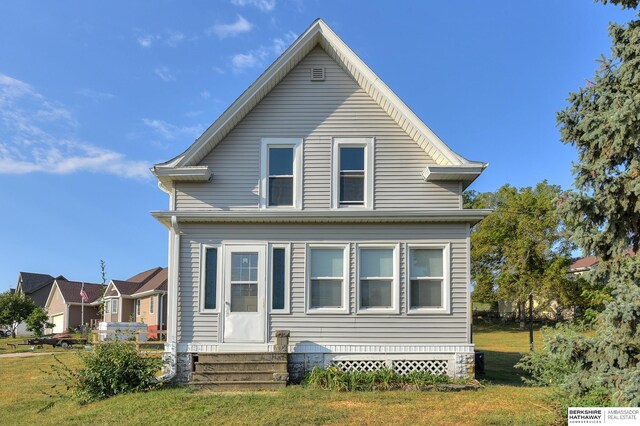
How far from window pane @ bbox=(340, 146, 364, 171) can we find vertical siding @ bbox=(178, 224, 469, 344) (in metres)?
1.47

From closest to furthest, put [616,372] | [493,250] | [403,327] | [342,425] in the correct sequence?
[616,372] < [342,425] < [403,327] < [493,250]

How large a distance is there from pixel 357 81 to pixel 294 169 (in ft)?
8.67

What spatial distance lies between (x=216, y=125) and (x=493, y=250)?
29648mm

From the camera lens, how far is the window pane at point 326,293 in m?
12.0

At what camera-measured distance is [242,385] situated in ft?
35.8

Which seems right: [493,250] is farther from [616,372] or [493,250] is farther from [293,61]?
[616,372]

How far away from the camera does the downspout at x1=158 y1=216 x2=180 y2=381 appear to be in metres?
11.6

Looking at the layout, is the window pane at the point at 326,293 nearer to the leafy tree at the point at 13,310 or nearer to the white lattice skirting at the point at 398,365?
the white lattice skirting at the point at 398,365

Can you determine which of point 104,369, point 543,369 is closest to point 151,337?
point 104,369

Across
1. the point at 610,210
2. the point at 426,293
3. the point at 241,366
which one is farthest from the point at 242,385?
the point at 610,210

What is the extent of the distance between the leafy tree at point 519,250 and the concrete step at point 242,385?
79.6 feet

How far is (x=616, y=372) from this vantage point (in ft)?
20.6

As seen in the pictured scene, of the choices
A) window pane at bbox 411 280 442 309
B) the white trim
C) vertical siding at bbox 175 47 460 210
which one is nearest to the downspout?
the white trim

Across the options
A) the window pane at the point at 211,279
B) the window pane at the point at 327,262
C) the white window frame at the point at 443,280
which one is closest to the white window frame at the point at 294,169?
the window pane at the point at 327,262
